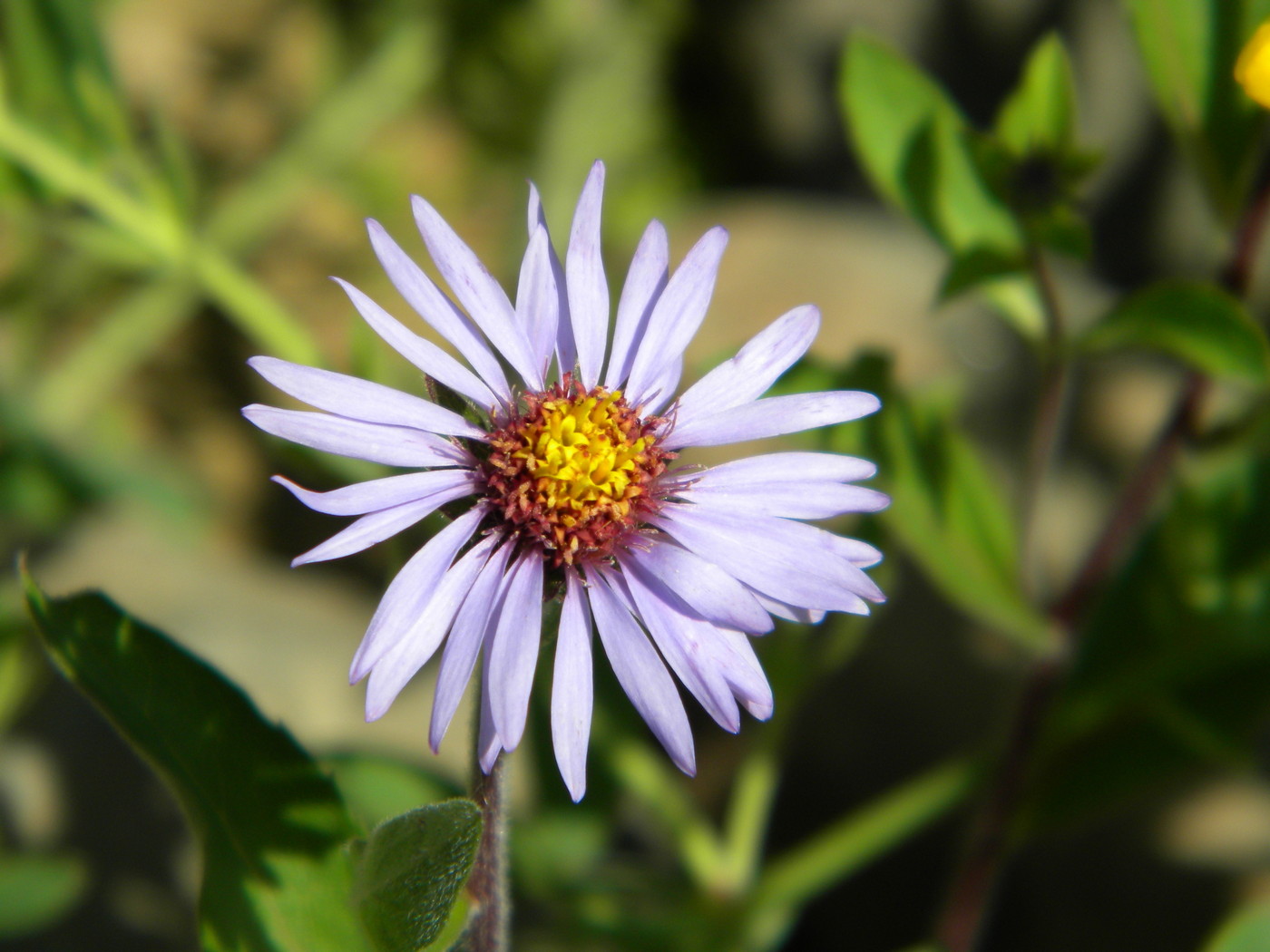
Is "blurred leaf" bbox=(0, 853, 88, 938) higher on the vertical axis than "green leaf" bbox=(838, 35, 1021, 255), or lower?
lower

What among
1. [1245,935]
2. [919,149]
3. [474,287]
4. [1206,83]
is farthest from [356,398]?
[1245,935]

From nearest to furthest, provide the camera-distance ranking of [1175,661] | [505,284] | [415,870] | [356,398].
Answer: [415,870] → [356,398] → [1175,661] → [505,284]

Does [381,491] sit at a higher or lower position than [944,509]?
higher

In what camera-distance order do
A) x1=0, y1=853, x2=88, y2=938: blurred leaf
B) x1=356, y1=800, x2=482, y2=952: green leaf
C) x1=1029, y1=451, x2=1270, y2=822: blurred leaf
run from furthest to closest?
x1=1029, y1=451, x2=1270, y2=822: blurred leaf → x1=0, y1=853, x2=88, y2=938: blurred leaf → x1=356, y1=800, x2=482, y2=952: green leaf

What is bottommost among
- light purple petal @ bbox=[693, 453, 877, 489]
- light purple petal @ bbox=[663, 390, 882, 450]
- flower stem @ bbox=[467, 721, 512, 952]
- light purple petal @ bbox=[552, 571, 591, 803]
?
flower stem @ bbox=[467, 721, 512, 952]

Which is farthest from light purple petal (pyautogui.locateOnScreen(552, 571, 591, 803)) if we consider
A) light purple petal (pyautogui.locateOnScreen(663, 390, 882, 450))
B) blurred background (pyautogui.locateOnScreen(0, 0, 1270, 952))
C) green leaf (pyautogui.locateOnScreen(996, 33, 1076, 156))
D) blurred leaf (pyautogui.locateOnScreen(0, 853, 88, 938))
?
blurred leaf (pyautogui.locateOnScreen(0, 853, 88, 938))

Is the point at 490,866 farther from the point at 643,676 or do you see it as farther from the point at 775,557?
the point at 775,557

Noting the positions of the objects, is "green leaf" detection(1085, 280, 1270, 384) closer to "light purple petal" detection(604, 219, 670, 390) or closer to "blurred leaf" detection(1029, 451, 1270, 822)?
"blurred leaf" detection(1029, 451, 1270, 822)

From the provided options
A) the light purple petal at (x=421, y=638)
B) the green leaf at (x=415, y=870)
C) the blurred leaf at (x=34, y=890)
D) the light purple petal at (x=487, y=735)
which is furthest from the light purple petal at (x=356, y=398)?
the blurred leaf at (x=34, y=890)
